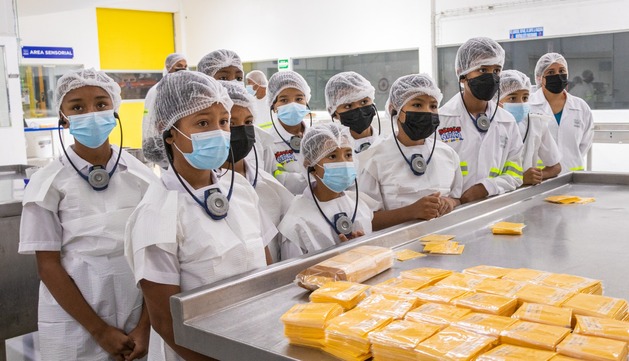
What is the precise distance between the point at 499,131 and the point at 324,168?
1.13 meters

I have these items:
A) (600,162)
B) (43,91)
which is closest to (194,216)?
(600,162)

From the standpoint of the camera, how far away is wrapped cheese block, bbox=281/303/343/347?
1136mm

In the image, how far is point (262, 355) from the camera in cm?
114

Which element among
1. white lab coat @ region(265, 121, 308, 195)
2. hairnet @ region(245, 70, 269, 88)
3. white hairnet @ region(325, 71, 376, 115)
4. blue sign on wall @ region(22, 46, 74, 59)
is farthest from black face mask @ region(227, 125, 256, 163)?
blue sign on wall @ region(22, 46, 74, 59)

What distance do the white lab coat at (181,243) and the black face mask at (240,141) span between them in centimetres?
48

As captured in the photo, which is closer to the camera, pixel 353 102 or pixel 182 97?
pixel 182 97

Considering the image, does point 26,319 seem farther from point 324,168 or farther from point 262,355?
point 262,355

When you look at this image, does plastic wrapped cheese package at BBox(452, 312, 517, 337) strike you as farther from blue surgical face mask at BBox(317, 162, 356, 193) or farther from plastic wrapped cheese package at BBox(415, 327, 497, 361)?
blue surgical face mask at BBox(317, 162, 356, 193)

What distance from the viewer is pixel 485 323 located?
1137 mm

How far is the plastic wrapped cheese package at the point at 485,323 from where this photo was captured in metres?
1.10

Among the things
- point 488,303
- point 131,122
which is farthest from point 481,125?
point 131,122

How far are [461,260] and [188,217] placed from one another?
2.61 ft

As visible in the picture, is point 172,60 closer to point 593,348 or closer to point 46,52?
point 593,348

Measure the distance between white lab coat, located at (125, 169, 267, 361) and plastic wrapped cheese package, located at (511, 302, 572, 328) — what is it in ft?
2.40
